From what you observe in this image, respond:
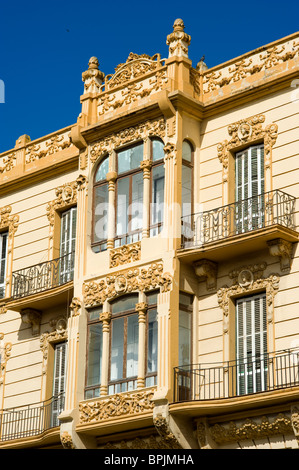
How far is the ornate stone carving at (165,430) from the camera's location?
2392 cm

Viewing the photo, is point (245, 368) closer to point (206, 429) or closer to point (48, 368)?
point (206, 429)

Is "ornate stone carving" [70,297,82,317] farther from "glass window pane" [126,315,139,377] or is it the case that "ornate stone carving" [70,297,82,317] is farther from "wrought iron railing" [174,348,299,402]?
"wrought iron railing" [174,348,299,402]

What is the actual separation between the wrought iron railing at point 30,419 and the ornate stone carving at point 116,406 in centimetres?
162

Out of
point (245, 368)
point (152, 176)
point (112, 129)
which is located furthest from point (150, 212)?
point (245, 368)

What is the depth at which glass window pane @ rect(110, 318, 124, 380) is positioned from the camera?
2564 cm

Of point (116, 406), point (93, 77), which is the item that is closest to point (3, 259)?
point (93, 77)

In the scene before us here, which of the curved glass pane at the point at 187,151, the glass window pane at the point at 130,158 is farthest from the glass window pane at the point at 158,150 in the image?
the curved glass pane at the point at 187,151

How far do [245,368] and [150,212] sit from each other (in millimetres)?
4550

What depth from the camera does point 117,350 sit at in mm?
25797

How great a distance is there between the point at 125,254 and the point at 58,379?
4.07m

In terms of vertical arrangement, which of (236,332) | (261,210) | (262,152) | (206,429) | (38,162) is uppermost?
(38,162)

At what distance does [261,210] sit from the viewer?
2489cm

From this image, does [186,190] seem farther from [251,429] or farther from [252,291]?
[251,429]

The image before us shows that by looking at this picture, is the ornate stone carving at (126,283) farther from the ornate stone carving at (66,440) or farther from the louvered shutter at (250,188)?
the ornate stone carving at (66,440)
